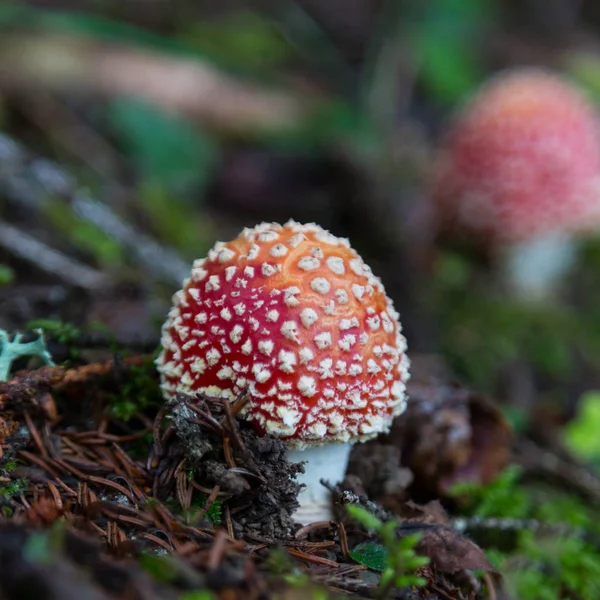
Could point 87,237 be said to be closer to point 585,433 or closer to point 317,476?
point 317,476

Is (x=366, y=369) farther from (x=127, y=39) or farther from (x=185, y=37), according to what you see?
(x=185, y=37)

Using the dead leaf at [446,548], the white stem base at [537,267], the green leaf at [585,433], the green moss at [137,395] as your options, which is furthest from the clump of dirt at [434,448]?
the white stem base at [537,267]

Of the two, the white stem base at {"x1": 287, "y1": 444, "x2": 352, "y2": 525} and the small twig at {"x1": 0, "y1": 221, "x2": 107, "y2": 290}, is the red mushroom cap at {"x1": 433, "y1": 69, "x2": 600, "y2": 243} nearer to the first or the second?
the small twig at {"x1": 0, "y1": 221, "x2": 107, "y2": 290}

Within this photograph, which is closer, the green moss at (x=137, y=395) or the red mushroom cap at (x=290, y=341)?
the red mushroom cap at (x=290, y=341)

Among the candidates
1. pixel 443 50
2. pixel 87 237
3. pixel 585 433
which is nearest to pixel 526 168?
pixel 585 433

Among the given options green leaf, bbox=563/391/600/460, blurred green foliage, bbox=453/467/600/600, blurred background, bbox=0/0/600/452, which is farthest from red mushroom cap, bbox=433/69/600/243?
blurred green foliage, bbox=453/467/600/600

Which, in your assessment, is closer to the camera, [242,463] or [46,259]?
[242,463]

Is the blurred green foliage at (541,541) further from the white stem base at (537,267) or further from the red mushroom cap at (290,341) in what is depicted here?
the white stem base at (537,267)

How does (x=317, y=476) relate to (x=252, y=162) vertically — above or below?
below
